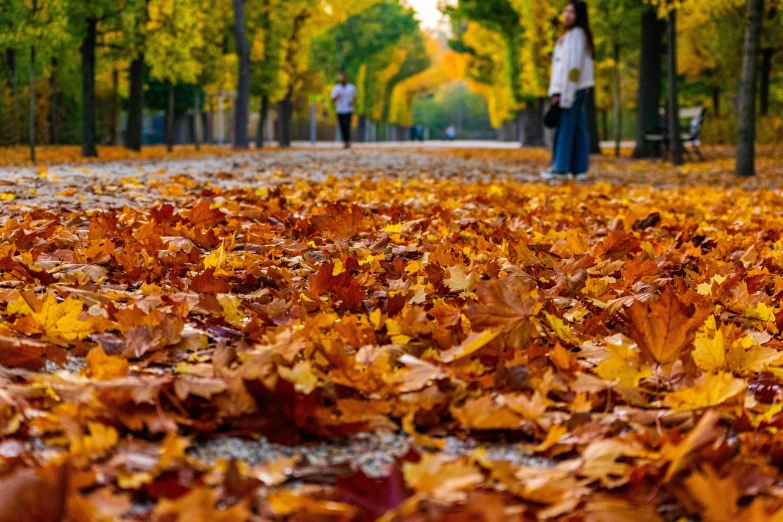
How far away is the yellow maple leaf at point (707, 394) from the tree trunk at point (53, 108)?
24434 mm

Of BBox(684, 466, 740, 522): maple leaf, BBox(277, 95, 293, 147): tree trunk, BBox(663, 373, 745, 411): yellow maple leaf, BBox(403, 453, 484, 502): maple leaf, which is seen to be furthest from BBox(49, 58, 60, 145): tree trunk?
BBox(684, 466, 740, 522): maple leaf

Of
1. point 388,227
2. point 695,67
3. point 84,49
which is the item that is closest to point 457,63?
point 695,67

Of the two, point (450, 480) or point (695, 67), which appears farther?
point (695, 67)

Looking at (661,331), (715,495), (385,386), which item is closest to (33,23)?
(385,386)

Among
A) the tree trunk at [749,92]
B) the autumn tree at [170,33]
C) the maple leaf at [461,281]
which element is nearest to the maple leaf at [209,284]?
the maple leaf at [461,281]

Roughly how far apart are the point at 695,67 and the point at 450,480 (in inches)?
1211

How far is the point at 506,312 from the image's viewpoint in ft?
6.82

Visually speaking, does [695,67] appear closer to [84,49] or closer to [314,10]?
[314,10]

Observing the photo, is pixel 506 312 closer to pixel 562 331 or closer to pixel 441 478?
pixel 562 331

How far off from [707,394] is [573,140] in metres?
8.93

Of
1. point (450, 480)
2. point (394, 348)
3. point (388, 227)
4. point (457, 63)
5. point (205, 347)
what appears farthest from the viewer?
point (457, 63)

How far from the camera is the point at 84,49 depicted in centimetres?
1451

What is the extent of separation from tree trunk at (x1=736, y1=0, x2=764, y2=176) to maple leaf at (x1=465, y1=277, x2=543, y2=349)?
936 centimetres

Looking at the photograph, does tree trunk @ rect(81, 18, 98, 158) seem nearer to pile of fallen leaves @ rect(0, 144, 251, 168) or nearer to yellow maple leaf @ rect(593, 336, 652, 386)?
pile of fallen leaves @ rect(0, 144, 251, 168)
